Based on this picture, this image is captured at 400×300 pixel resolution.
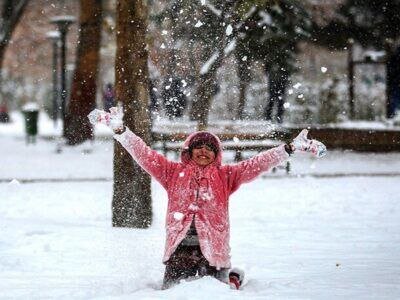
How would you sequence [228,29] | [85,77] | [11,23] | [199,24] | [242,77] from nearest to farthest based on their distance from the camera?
[228,29] → [199,24] → [85,77] → [11,23] → [242,77]

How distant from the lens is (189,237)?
5520 millimetres

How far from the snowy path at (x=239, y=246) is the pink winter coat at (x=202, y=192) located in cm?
36

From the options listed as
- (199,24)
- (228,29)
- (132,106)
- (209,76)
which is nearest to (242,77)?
(199,24)

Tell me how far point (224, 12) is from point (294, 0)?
5.59m

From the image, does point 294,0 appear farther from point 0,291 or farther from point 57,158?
point 0,291

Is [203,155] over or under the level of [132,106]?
under

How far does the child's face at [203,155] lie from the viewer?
5512 mm

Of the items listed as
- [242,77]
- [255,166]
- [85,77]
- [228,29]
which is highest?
[228,29]

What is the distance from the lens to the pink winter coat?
542 centimetres

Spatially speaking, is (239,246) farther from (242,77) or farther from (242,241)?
(242,77)

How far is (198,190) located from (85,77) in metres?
15.8

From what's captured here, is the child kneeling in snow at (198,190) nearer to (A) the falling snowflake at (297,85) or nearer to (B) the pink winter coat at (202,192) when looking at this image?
(B) the pink winter coat at (202,192)

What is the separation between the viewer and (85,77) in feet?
68.0

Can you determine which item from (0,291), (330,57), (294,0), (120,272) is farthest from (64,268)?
(330,57)
